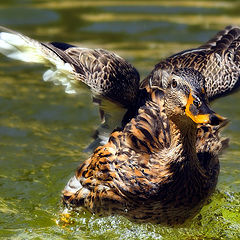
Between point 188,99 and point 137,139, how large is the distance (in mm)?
1066

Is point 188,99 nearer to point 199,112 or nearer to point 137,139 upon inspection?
point 199,112

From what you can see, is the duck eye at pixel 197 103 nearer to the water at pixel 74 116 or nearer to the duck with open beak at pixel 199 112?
the duck with open beak at pixel 199 112

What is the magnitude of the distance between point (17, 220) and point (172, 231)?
6.40 feet

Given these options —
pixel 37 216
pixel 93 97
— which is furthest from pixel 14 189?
pixel 93 97

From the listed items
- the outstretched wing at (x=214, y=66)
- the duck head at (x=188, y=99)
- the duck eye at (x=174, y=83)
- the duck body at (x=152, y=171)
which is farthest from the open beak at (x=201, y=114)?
the outstretched wing at (x=214, y=66)

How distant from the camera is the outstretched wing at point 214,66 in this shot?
319 inches

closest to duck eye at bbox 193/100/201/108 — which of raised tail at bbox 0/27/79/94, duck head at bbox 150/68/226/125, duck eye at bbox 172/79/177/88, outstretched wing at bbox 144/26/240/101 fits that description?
duck head at bbox 150/68/226/125

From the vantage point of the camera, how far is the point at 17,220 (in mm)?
7961

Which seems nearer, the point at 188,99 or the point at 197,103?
the point at 197,103

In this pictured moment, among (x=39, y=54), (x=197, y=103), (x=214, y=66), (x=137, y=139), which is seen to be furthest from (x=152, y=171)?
(x=214, y=66)

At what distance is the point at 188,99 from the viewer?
6.34 meters

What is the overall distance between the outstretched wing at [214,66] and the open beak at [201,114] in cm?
165

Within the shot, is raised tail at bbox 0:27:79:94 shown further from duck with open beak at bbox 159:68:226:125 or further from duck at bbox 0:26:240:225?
duck with open beak at bbox 159:68:226:125

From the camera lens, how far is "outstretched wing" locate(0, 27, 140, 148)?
6965mm
